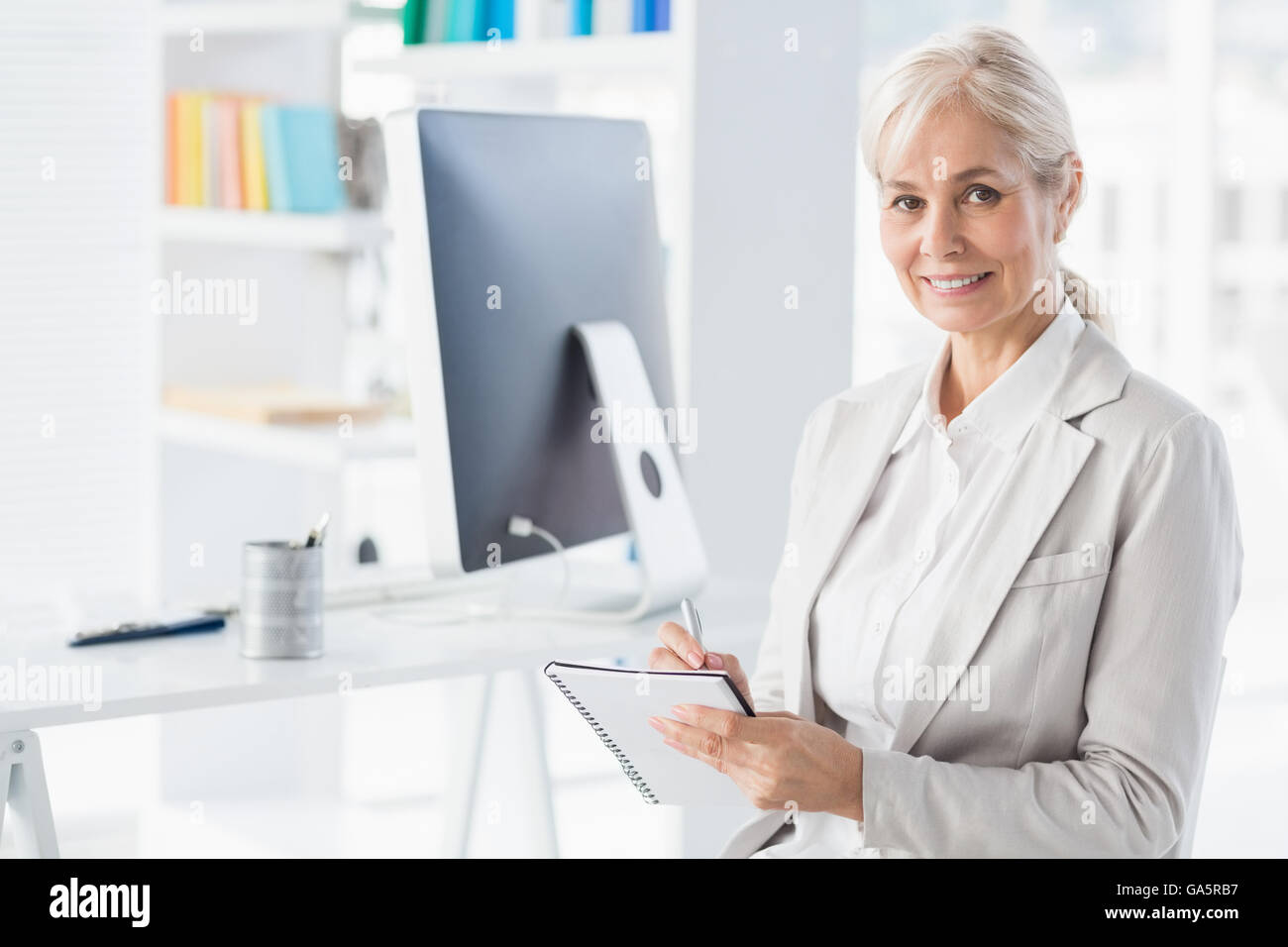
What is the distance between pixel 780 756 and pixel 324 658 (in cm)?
61

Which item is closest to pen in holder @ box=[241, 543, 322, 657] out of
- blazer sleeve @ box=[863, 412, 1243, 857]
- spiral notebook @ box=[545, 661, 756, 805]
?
spiral notebook @ box=[545, 661, 756, 805]

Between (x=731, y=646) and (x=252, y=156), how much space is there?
1973 millimetres

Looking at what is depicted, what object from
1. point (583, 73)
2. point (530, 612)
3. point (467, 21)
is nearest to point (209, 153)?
point (467, 21)

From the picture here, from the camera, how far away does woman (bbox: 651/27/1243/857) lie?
4.63 feet

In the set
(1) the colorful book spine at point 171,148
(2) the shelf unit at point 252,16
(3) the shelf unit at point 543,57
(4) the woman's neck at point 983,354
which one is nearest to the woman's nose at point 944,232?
(4) the woman's neck at point 983,354

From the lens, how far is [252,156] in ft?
11.6

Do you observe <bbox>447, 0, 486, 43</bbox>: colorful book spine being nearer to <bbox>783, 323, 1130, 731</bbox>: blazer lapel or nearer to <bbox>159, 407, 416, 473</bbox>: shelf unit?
<bbox>159, 407, 416, 473</bbox>: shelf unit

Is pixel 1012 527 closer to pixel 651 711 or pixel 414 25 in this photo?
pixel 651 711

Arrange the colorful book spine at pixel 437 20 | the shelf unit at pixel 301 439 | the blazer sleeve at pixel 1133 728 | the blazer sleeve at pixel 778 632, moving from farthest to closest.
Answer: the shelf unit at pixel 301 439 → the colorful book spine at pixel 437 20 → the blazer sleeve at pixel 778 632 → the blazer sleeve at pixel 1133 728

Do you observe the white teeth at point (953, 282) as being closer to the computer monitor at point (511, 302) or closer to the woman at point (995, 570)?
the woman at point (995, 570)

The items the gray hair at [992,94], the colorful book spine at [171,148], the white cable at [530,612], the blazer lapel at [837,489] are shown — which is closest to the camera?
the gray hair at [992,94]

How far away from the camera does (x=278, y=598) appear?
1.75 metres

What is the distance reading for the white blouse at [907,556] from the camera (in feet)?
5.11

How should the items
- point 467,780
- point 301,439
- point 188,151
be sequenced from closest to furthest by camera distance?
1. point 467,780
2. point 301,439
3. point 188,151
